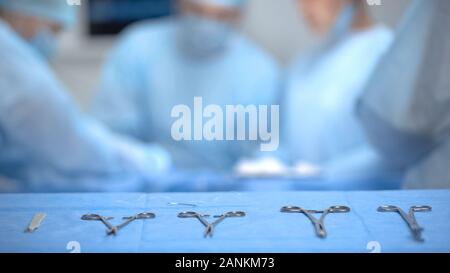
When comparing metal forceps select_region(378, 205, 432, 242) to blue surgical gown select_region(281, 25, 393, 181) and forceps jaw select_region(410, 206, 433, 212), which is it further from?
blue surgical gown select_region(281, 25, 393, 181)

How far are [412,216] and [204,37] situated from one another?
1.68 meters

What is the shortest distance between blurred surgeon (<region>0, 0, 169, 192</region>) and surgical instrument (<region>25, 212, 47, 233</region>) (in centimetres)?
87

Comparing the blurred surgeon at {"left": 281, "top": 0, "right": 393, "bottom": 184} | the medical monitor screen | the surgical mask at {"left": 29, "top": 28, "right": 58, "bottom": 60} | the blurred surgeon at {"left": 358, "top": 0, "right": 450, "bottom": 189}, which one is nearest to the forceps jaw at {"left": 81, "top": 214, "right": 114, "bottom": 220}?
the blurred surgeon at {"left": 358, "top": 0, "right": 450, "bottom": 189}

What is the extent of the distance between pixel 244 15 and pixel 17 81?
1084mm

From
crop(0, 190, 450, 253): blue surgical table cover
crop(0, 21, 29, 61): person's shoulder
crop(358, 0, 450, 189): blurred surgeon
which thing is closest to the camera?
crop(0, 190, 450, 253): blue surgical table cover

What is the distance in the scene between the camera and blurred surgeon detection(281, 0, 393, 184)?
6.63ft

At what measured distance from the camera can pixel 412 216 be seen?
83 centimetres

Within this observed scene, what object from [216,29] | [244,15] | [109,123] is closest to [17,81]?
[109,123]

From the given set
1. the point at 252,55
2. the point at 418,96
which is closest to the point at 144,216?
the point at 418,96

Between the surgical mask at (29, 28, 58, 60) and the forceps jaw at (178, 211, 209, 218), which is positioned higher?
the surgical mask at (29, 28, 58, 60)

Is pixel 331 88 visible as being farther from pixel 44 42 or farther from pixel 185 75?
pixel 44 42

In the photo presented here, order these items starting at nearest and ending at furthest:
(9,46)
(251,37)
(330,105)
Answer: (9,46)
(330,105)
(251,37)

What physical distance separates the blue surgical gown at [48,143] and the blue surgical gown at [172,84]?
23 centimetres

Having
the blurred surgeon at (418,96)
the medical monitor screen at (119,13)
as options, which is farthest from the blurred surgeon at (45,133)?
the blurred surgeon at (418,96)
